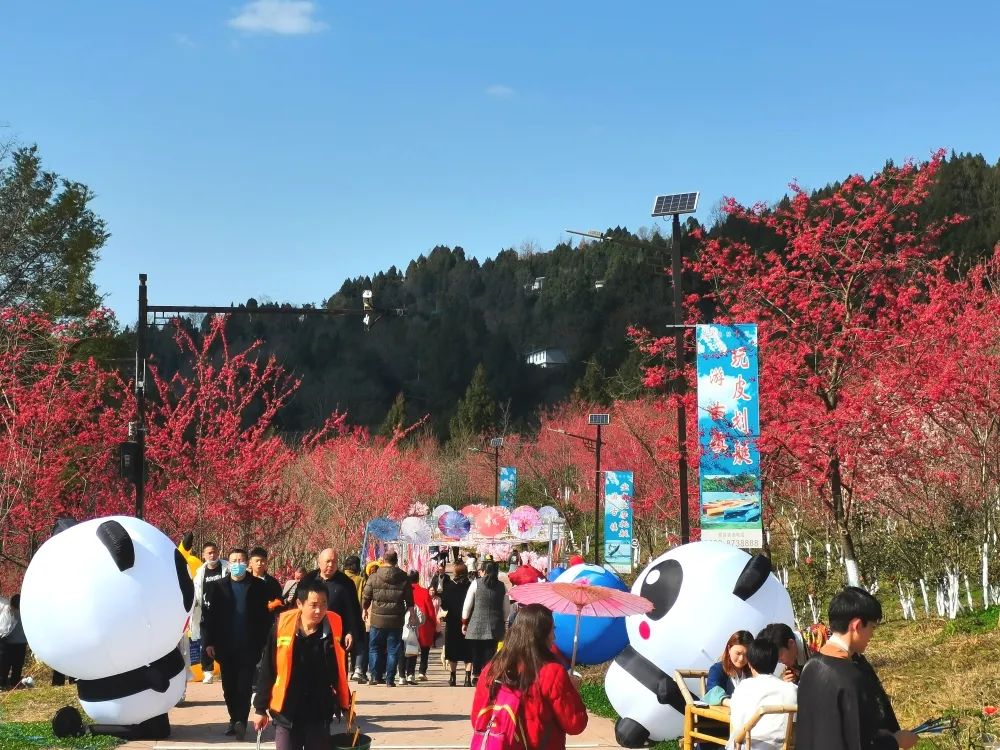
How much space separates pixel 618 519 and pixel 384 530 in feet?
21.4

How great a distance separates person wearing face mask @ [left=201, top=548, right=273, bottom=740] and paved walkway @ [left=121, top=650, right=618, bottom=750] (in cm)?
33

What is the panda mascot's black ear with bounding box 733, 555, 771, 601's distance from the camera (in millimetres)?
8875

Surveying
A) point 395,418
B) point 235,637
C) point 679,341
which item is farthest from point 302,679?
point 395,418

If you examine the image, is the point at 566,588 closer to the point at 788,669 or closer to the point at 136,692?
the point at 788,669

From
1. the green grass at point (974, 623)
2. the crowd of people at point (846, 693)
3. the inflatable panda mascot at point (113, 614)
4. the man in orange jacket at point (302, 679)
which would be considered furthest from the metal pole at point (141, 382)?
the crowd of people at point (846, 693)

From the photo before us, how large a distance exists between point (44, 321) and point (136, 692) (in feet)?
58.5

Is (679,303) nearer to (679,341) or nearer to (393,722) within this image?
(679,341)

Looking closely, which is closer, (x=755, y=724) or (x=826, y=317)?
(x=755, y=724)

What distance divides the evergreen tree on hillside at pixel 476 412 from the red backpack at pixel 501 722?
2970 inches

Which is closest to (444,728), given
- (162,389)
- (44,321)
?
(44,321)

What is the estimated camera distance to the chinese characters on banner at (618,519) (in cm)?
3147

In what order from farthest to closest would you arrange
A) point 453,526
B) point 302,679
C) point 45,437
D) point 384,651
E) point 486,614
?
point 453,526
point 45,437
point 384,651
point 486,614
point 302,679

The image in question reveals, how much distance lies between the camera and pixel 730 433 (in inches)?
539

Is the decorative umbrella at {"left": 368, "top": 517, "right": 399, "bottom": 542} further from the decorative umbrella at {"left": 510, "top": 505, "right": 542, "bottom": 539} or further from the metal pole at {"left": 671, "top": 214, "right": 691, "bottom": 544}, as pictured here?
the metal pole at {"left": 671, "top": 214, "right": 691, "bottom": 544}
